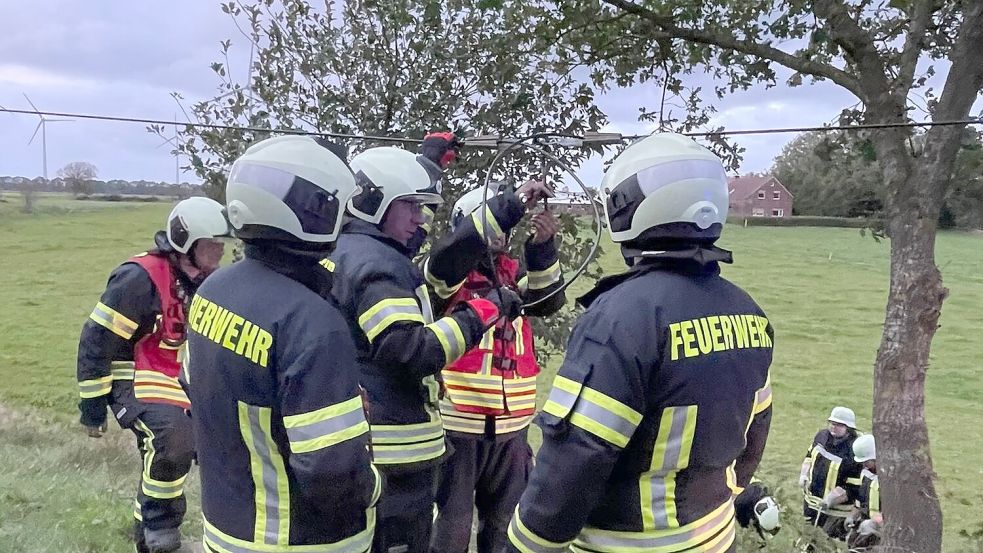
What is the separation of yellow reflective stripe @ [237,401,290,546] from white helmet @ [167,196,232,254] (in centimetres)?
274

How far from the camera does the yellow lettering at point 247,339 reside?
7.84 ft

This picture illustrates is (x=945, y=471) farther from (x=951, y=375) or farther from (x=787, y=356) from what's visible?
(x=787, y=356)

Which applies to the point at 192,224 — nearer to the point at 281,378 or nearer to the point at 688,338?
the point at 281,378

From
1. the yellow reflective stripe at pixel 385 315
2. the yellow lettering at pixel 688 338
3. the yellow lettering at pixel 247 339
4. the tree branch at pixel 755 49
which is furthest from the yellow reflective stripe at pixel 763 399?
the tree branch at pixel 755 49

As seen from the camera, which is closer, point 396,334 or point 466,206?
point 396,334

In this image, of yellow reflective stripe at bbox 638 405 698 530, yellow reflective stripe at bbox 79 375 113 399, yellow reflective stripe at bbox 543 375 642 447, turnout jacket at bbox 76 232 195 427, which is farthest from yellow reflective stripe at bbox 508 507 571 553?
yellow reflective stripe at bbox 79 375 113 399

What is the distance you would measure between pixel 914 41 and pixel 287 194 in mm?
4130

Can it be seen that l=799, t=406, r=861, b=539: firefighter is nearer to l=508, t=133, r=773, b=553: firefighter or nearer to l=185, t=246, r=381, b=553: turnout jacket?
l=508, t=133, r=773, b=553: firefighter

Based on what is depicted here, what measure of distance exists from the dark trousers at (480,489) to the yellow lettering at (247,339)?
2.01m

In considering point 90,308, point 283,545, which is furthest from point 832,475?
point 90,308

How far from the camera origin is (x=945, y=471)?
45.6 feet

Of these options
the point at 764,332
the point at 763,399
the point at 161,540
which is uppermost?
the point at 764,332

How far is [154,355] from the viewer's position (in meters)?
5.04

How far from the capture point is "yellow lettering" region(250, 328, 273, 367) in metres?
2.37
